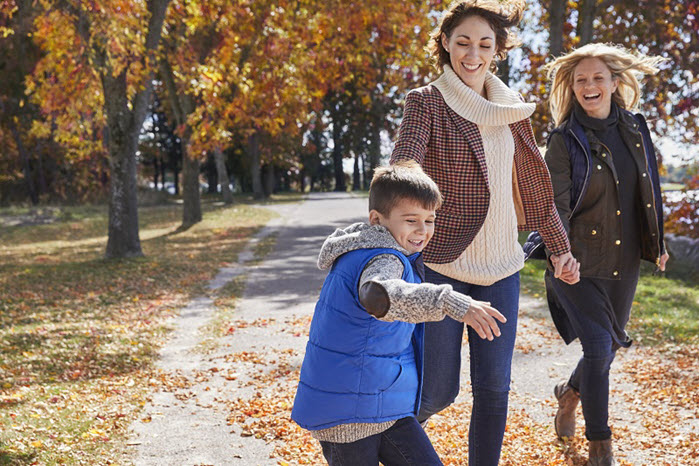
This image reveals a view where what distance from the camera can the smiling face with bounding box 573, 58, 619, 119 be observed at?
402cm

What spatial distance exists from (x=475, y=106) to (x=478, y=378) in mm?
1205

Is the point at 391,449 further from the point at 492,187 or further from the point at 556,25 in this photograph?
the point at 556,25

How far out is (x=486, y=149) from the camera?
335 cm

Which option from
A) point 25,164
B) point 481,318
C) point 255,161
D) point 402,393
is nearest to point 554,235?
point 402,393

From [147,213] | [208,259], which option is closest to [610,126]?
[208,259]

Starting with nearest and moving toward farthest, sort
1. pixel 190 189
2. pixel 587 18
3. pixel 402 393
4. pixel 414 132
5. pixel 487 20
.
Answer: pixel 402 393, pixel 414 132, pixel 487 20, pixel 587 18, pixel 190 189

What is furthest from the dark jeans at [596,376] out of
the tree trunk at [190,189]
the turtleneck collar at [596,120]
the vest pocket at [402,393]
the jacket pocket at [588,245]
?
the tree trunk at [190,189]

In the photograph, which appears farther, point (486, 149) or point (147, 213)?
point (147, 213)

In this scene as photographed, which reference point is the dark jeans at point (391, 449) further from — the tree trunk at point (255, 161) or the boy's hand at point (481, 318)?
the tree trunk at point (255, 161)

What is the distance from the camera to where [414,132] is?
320 cm

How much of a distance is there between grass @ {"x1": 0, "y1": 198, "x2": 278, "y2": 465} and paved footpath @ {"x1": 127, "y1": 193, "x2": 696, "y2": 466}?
0.21m

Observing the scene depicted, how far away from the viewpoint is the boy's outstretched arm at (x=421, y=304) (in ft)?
7.30

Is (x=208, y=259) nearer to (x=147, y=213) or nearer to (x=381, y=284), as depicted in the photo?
(x=381, y=284)

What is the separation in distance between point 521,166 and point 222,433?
8.22ft
